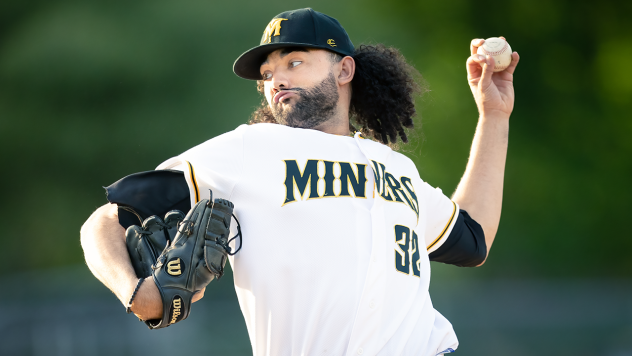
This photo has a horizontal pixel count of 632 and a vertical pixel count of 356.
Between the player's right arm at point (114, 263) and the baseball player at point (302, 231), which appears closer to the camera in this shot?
the player's right arm at point (114, 263)

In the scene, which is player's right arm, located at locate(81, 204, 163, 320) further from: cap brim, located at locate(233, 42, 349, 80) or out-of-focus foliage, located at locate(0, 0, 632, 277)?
out-of-focus foliage, located at locate(0, 0, 632, 277)

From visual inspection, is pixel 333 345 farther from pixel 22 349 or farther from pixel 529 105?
pixel 529 105

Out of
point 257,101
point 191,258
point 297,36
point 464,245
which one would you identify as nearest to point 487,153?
point 464,245

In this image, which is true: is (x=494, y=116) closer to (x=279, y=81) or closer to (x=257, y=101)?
(x=279, y=81)

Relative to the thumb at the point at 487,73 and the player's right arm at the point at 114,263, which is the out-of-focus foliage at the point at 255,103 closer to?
the thumb at the point at 487,73

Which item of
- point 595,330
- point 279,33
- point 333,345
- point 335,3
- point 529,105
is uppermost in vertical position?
point 335,3

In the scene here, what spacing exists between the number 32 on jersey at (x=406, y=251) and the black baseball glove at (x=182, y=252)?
0.52 metres

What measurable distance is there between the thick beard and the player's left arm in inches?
24.9

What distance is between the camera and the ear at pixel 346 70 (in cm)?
261

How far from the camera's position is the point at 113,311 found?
22.0 ft

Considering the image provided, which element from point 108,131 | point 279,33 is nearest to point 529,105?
point 108,131

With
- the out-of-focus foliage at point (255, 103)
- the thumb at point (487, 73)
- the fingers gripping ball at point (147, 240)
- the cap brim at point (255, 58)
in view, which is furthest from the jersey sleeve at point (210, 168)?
the out-of-focus foliage at point (255, 103)

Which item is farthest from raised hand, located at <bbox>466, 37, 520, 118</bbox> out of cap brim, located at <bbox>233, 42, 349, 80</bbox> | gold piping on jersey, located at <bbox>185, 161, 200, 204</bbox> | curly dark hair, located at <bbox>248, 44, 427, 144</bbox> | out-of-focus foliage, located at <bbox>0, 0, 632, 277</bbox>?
out-of-focus foliage, located at <bbox>0, 0, 632, 277</bbox>

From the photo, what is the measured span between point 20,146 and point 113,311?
3.31 m
